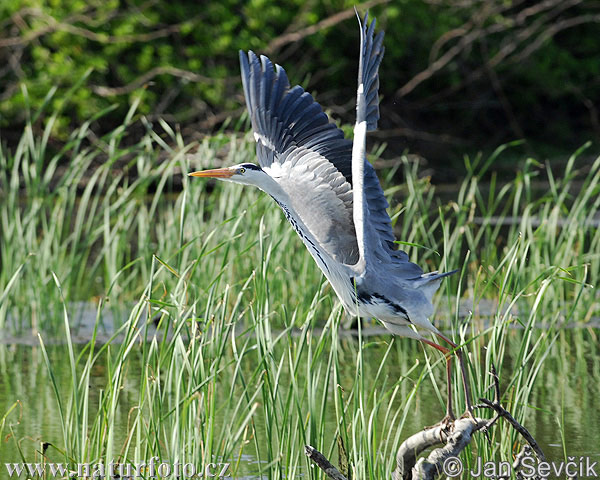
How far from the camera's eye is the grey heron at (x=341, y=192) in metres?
2.74

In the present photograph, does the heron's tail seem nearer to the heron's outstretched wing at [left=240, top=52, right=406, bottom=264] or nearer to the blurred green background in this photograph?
the heron's outstretched wing at [left=240, top=52, right=406, bottom=264]

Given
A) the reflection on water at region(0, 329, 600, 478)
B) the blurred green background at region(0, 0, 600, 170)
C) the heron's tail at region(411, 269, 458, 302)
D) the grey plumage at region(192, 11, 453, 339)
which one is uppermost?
the blurred green background at region(0, 0, 600, 170)

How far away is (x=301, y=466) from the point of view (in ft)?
10.9

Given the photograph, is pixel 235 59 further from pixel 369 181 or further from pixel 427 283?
pixel 427 283

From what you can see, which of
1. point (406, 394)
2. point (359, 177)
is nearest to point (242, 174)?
point (359, 177)

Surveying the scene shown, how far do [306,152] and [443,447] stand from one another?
3.43ft

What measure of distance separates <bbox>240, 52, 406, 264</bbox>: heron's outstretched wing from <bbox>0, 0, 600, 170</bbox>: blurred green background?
697 cm

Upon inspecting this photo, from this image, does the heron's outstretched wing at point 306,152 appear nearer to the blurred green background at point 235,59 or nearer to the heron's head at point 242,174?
the heron's head at point 242,174

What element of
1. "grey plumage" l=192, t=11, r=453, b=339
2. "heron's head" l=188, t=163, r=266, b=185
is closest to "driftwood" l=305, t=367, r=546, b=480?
"grey plumage" l=192, t=11, r=453, b=339

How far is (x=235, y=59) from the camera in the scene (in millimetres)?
13406

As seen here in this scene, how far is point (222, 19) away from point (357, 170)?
1073 centimetres

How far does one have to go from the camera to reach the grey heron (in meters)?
2.74

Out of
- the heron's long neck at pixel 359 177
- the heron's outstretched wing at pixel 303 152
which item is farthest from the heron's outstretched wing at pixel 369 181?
the heron's outstretched wing at pixel 303 152

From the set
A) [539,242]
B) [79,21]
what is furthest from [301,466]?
[79,21]
